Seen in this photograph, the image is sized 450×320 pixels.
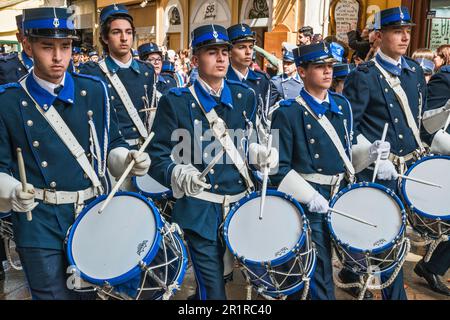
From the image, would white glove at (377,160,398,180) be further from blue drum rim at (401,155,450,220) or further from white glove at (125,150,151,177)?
white glove at (125,150,151,177)

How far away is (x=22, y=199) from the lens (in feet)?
8.60

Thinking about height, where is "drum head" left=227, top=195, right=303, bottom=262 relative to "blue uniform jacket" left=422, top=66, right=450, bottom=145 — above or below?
below

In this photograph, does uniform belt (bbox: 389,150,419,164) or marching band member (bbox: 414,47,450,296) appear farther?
marching band member (bbox: 414,47,450,296)

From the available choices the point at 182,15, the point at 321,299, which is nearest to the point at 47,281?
the point at 321,299

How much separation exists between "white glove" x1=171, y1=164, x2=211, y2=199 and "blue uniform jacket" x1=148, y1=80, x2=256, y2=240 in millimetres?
131

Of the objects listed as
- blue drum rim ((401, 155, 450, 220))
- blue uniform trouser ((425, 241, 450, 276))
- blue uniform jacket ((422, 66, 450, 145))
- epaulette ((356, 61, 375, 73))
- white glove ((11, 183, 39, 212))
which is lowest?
blue uniform trouser ((425, 241, 450, 276))

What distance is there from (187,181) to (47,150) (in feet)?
2.39

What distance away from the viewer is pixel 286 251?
9.93ft

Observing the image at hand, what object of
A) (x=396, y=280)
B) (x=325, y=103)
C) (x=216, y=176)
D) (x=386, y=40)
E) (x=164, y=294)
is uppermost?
(x=386, y=40)

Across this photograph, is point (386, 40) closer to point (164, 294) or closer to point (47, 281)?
point (164, 294)

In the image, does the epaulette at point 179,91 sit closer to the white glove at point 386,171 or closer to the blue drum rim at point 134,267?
the blue drum rim at point 134,267

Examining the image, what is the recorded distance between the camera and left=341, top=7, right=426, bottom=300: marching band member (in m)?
4.17

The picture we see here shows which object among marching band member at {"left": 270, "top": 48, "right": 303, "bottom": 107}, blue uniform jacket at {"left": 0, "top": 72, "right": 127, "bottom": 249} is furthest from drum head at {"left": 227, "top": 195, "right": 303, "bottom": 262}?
marching band member at {"left": 270, "top": 48, "right": 303, "bottom": 107}
